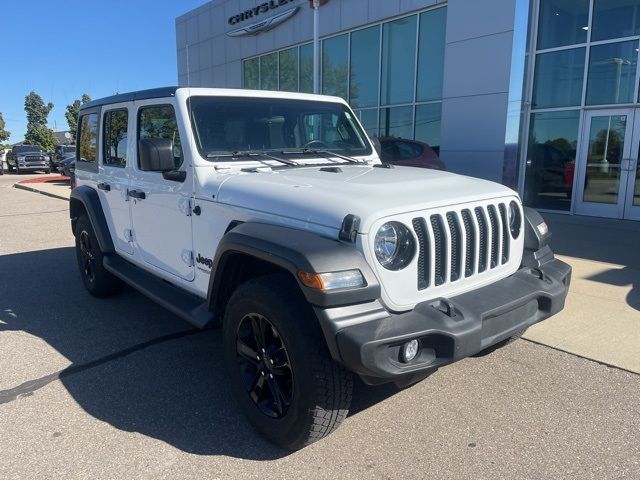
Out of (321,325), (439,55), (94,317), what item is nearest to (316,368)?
(321,325)

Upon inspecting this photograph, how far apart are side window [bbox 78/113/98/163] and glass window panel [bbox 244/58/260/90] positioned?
13824mm

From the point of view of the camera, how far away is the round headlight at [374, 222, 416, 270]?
258 centimetres

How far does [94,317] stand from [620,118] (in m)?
10.0

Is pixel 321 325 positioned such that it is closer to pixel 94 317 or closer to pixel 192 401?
pixel 192 401

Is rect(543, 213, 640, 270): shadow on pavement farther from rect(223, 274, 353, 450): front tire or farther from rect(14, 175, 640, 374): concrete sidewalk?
rect(223, 274, 353, 450): front tire

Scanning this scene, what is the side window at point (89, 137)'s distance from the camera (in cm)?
514

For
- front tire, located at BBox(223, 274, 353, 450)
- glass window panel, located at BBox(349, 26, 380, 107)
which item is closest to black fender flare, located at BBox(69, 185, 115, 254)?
front tire, located at BBox(223, 274, 353, 450)

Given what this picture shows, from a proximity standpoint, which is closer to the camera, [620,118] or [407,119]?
[620,118]

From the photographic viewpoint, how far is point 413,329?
7.95ft

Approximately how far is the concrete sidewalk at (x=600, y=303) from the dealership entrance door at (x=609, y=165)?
1638 mm

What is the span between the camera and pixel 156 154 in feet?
11.1

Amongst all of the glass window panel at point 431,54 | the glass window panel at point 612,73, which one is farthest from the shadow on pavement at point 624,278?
the glass window panel at point 431,54

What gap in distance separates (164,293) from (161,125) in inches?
49.6

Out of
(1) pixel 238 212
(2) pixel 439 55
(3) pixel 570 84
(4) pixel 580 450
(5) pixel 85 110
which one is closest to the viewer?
(4) pixel 580 450
